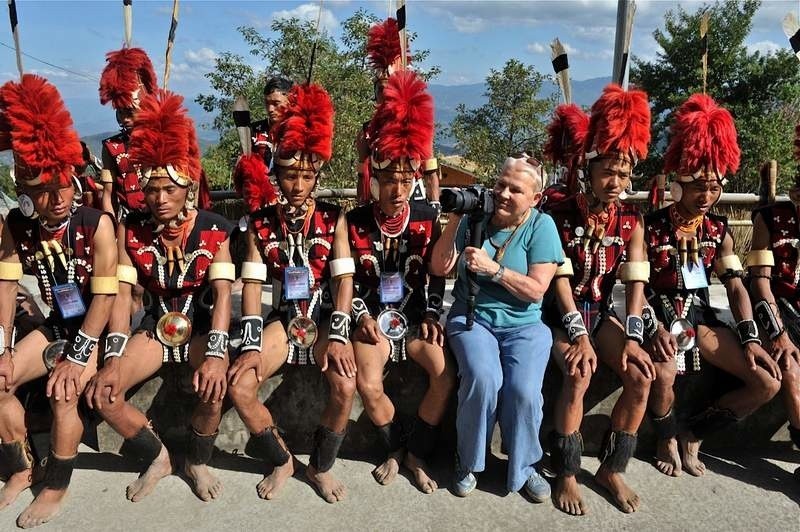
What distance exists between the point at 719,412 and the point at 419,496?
1.65m

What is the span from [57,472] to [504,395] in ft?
7.06

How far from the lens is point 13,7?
3738mm

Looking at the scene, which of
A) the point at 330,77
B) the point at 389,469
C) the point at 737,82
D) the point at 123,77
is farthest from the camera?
the point at 737,82

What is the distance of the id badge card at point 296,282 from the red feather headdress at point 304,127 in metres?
0.56

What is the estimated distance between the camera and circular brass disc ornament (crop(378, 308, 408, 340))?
3.21m

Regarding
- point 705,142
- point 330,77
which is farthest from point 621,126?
→ point 330,77

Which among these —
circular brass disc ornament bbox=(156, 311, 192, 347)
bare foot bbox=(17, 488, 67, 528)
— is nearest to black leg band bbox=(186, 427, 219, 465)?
circular brass disc ornament bbox=(156, 311, 192, 347)

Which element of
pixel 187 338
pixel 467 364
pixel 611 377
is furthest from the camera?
pixel 611 377

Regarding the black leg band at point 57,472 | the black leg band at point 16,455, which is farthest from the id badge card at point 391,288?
the black leg band at point 16,455

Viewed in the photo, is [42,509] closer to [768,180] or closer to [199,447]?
[199,447]

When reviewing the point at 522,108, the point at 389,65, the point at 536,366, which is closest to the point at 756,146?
the point at 522,108

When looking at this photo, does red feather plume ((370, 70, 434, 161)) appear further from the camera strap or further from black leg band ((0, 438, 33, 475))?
black leg band ((0, 438, 33, 475))

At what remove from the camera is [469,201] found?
9.48 feet

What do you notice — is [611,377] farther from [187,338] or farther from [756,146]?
[756,146]
